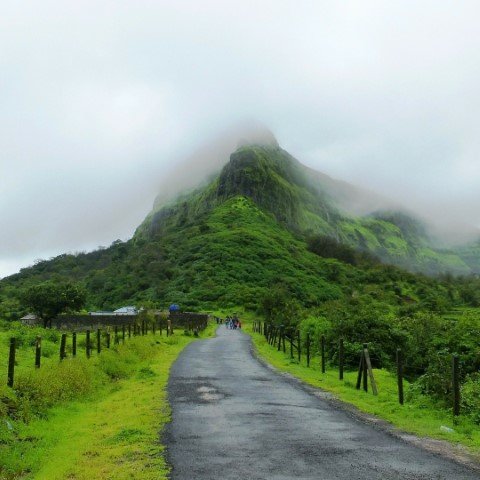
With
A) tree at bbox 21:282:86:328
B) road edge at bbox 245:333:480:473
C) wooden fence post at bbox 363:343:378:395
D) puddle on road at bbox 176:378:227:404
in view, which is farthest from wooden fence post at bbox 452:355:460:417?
tree at bbox 21:282:86:328

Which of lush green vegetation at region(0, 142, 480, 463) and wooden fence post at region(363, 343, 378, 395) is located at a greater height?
lush green vegetation at region(0, 142, 480, 463)

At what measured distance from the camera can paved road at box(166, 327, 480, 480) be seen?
28.7 ft

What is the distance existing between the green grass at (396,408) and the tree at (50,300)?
236 feet

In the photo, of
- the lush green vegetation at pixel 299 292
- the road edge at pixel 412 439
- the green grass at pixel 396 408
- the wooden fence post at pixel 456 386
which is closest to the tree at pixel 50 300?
the lush green vegetation at pixel 299 292

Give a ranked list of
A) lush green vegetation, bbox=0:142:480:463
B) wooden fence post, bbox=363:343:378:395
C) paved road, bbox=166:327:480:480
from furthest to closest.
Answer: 1. lush green vegetation, bbox=0:142:480:463
2. wooden fence post, bbox=363:343:378:395
3. paved road, bbox=166:327:480:480

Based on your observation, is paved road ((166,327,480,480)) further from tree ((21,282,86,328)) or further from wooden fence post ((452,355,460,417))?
tree ((21,282,86,328))

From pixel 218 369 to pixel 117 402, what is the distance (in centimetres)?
972

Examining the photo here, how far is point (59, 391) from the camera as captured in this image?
16.1 m

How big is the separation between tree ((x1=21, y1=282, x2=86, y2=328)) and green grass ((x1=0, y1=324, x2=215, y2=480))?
73.3 metres

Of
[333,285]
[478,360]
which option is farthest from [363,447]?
[333,285]

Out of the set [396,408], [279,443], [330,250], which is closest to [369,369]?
[396,408]

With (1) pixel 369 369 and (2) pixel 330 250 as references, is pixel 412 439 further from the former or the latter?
(2) pixel 330 250

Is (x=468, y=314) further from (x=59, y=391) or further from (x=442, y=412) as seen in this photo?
(x=59, y=391)

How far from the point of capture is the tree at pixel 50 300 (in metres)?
89.1
